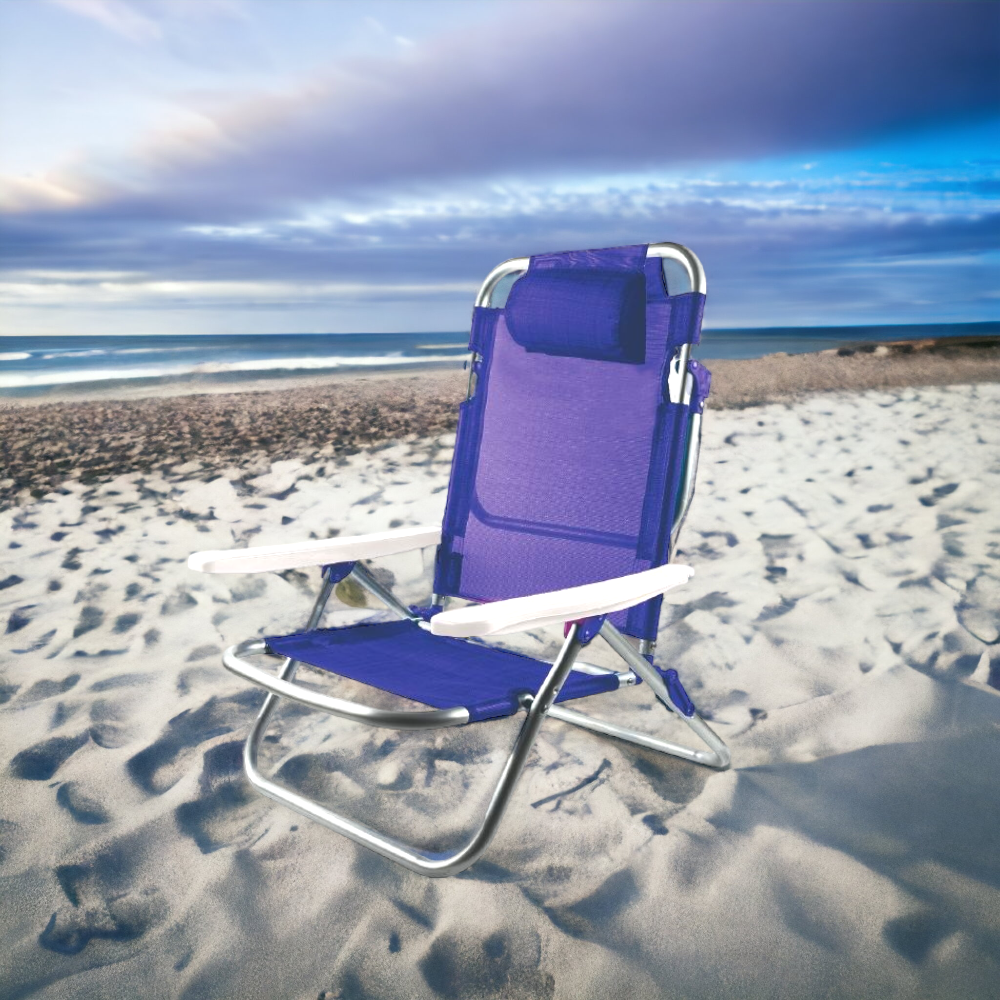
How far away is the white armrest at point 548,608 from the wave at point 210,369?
1071 cm

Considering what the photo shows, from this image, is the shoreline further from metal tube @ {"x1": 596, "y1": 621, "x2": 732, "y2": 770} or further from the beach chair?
metal tube @ {"x1": 596, "y1": 621, "x2": 732, "y2": 770}

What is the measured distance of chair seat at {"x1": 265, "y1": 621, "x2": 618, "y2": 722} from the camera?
1.35m

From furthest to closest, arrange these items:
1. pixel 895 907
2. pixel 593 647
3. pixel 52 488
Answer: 1. pixel 52 488
2. pixel 593 647
3. pixel 895 907

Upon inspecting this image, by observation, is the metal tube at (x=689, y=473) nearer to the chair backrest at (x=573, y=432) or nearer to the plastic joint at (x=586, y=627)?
the chair backrest at (x=573, y=432)

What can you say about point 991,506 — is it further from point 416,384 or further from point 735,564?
point 416,384

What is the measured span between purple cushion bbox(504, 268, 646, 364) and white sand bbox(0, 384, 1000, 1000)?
3.04 ft

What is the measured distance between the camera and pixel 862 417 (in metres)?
5.75

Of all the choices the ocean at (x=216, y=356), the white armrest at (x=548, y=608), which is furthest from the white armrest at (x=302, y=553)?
the ocean at (x=216, y=356)

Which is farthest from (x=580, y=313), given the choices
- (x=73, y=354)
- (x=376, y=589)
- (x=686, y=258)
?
(x=73, y=354)

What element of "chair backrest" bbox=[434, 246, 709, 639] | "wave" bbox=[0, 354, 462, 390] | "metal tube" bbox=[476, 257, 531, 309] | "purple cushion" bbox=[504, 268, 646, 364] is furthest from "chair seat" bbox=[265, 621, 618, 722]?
"wave" bbox=[0, 354, 462, 390]

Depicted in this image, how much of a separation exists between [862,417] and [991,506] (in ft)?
7.76

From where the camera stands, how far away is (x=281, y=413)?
22.4ft

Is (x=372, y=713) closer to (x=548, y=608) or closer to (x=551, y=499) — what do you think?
(x=548, y=608)

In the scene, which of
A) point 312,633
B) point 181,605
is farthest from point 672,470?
point 181,605
